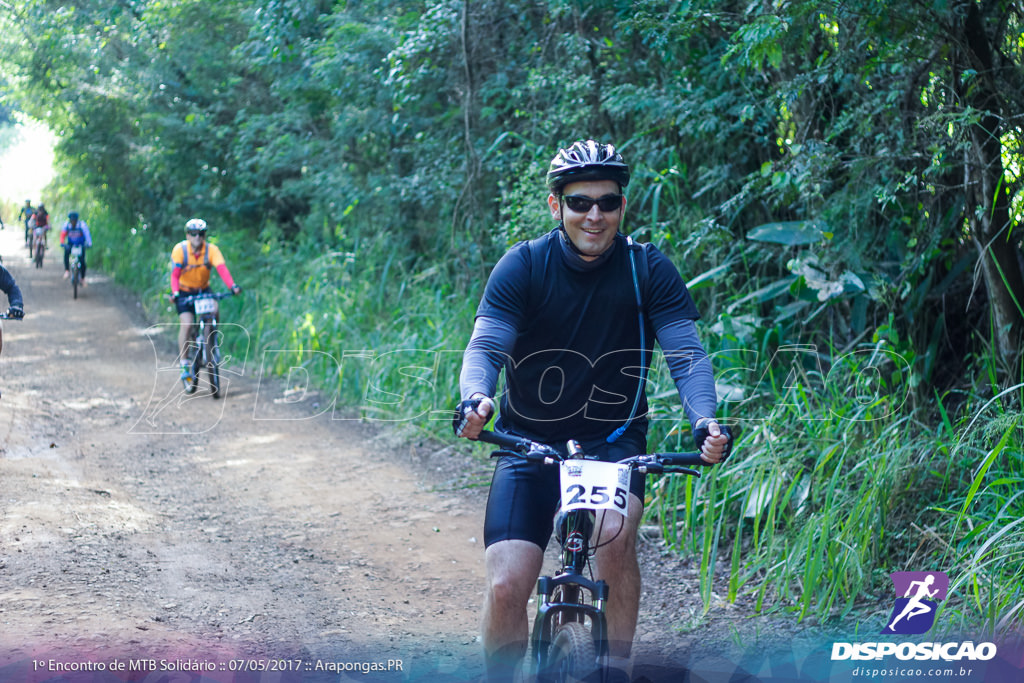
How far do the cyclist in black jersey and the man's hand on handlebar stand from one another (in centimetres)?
22

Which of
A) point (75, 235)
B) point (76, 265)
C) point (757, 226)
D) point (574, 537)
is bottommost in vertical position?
point (574, 537)

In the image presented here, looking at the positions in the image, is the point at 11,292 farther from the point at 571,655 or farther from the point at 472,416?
the point at 571,655

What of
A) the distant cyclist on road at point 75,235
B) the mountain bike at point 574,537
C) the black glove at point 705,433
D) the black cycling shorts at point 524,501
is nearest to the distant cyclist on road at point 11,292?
the black cycling shorts at point 524,501

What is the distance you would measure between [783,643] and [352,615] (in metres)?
2.27

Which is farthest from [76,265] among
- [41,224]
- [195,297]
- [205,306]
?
[205,306]

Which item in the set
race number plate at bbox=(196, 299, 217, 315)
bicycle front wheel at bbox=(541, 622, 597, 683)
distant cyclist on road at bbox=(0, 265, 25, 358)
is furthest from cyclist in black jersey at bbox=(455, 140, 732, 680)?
race number plate at bbox=(196, 299, 217, 315)

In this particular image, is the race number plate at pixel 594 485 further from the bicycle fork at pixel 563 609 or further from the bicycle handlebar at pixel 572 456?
the bicycle fork at pixel 563 609

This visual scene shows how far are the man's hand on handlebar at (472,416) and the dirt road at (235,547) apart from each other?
1835mm

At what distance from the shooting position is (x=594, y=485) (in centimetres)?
302

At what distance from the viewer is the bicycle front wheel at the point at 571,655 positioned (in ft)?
9.14

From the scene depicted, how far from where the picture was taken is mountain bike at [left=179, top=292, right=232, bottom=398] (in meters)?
11.2

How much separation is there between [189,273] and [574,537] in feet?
31.2

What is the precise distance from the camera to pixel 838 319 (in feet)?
22.7

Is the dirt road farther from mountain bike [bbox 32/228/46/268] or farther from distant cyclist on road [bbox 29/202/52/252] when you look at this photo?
mountain bike [bbox 32/228/46/268]
